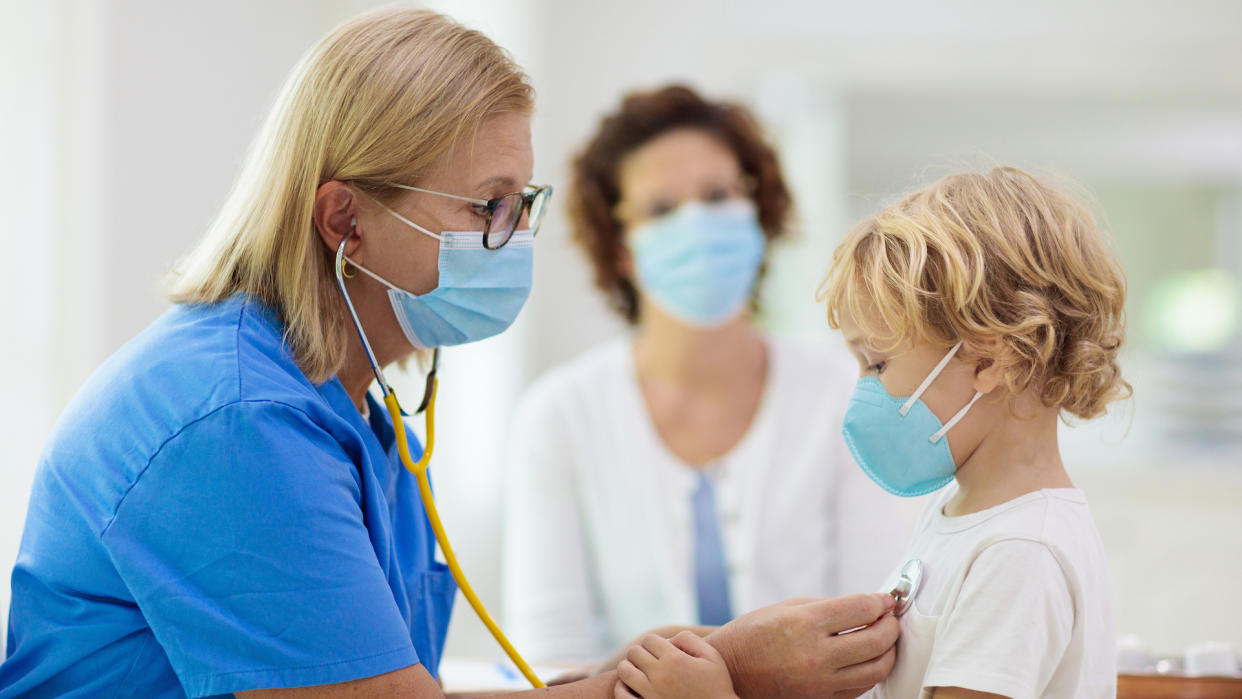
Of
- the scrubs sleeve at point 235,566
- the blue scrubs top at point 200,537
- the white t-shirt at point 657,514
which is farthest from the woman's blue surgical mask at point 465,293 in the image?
the white t-shirt at point 657,514

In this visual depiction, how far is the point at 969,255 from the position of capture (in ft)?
3.65

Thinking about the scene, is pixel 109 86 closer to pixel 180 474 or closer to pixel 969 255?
pixel 180 474

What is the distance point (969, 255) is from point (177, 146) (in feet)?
5.05

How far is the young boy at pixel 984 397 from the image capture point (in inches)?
40.8

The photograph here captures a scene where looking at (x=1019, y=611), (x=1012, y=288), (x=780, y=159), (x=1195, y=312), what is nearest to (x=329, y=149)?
(x=1012, y=288)

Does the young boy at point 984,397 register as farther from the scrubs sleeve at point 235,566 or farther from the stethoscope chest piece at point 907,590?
the scrubs sleeve at point 235,566

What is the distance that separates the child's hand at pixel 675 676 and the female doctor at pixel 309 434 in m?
0.03

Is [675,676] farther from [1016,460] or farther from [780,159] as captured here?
[780,159]

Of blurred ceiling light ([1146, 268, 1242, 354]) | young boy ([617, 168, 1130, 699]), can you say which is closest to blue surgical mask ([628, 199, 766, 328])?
young boy ([617, 168, 1130, 699])

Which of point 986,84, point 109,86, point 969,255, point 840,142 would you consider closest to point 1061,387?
point 969,255

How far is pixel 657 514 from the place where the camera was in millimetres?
2039

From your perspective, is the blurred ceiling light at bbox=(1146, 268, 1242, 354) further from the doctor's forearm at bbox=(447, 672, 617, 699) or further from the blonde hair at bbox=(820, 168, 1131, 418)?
the doctor's forearm at bbox=(447, 672, 617, 699)

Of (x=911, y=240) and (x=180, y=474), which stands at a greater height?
(x=911, y=240)

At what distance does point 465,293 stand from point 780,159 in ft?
4.32
